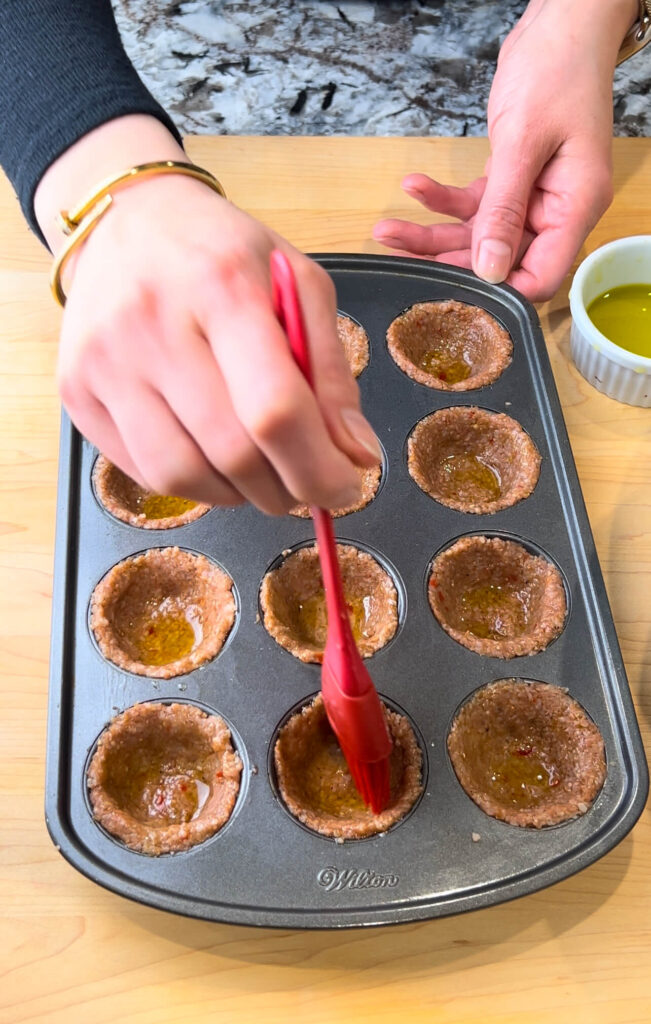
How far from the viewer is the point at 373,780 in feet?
4.46

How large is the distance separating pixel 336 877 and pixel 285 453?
0.77 meters

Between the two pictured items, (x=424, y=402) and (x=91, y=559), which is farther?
(x=424, y=402)

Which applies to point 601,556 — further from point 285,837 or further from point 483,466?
point 285,837

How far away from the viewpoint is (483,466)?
6.36 feet

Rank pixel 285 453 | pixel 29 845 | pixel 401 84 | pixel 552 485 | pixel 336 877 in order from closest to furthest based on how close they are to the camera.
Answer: pixel 285 453
pixel 336 877
pixel 29 845
pixel 552 485
pixel 401 84

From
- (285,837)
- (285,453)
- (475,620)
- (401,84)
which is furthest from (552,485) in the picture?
(401,84)

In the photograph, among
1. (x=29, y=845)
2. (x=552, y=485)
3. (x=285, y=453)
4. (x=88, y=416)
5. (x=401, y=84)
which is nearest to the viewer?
(x=285, y=453)

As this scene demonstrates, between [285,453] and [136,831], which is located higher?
[285,453]

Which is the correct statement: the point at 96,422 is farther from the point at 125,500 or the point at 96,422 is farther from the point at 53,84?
the point at 125,500

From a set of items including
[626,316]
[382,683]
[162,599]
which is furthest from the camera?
[626,316]

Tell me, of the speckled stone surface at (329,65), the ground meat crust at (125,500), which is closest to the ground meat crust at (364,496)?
the ground meat crust at (125,500)

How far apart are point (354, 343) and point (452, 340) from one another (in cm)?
27

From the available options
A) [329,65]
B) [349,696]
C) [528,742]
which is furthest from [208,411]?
[329,65]

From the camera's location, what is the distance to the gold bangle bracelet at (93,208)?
3.59 ft
